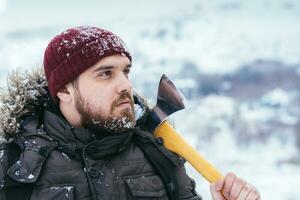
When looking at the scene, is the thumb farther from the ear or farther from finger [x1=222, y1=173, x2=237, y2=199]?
the ear

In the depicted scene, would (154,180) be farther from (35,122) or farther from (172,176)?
(35,122)

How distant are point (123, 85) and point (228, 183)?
0.45 meters

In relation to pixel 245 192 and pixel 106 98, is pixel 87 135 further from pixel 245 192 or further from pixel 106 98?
pixel 245 192

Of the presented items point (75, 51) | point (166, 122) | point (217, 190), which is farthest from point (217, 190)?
A: point (75, 51)

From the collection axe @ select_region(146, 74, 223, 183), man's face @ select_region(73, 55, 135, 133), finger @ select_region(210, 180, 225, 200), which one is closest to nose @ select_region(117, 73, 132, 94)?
man's face @ select_region(73, 55, 135, 133)

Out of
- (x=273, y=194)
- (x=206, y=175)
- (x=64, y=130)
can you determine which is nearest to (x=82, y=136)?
(x=64, y=130)

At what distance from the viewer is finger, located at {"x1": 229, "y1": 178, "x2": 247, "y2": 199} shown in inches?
77.2

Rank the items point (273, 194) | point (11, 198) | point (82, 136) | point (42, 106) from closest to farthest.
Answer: point (11, 198) < point (82, 136) < point (42, 106) < point (273, 194)

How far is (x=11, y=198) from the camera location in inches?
78.7

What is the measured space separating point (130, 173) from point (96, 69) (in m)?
0.34

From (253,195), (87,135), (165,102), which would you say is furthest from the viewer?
(165,102)

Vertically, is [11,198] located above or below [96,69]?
below

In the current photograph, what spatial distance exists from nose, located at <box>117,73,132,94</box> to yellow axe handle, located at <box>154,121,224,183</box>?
0.67ft

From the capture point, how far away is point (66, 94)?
2213mm
